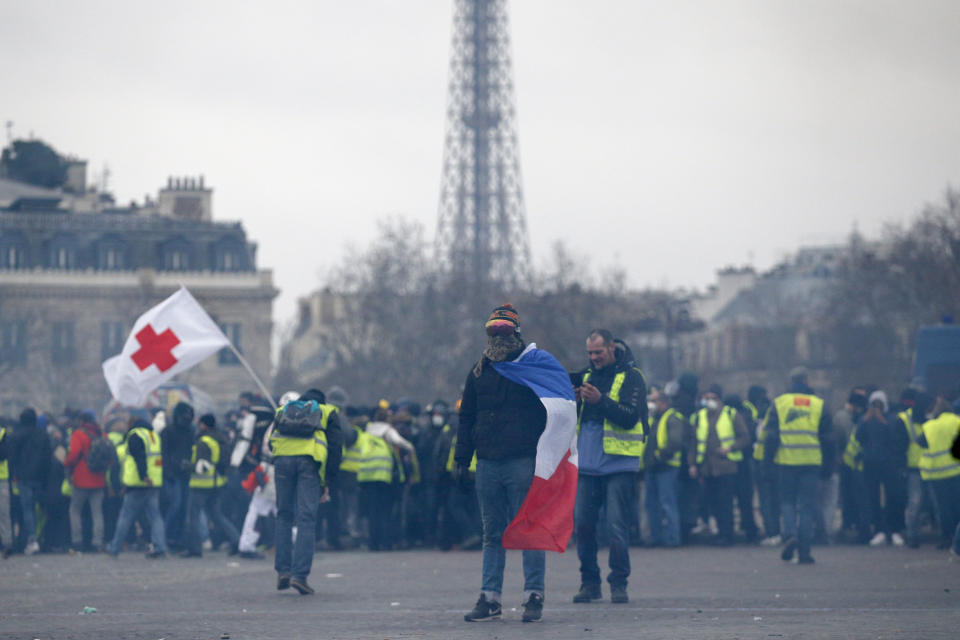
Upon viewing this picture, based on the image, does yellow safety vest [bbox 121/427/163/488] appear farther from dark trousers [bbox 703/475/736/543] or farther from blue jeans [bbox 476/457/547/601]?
blue jeans [bbox 476/457/547/601]

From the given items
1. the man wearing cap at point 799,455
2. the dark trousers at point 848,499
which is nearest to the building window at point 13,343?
the dark trousers at point 848,499

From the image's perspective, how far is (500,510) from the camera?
40.1 feet

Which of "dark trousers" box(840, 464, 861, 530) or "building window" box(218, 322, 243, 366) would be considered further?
"building window" box(218, 322, 243, 366)

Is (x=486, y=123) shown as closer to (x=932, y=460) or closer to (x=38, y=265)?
(x=38, y=265)

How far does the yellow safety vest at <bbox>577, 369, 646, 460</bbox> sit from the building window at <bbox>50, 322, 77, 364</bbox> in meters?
75.3

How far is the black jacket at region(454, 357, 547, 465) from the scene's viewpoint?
1214 centimetres

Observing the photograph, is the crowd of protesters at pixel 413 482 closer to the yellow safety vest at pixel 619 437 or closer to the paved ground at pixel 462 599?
the paved ground at pixel 462 599

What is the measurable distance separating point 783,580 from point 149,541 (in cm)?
927

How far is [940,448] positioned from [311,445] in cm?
771

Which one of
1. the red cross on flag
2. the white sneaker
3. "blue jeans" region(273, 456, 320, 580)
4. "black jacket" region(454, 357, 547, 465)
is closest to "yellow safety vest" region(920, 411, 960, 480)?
the white sneaker

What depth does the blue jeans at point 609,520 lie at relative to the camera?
13.3 m

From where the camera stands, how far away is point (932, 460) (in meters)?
19.5

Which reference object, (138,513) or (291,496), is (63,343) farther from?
(291,496)

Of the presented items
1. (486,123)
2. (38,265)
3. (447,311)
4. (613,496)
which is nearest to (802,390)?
(613,496)
